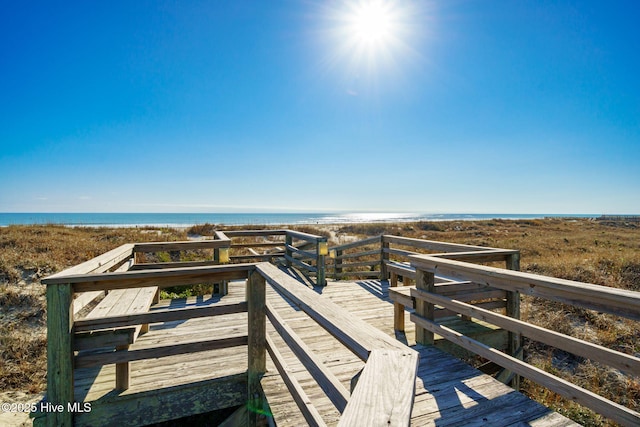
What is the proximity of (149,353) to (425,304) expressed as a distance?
303cm

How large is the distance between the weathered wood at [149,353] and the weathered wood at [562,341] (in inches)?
91.3

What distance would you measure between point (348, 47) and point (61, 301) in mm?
12463

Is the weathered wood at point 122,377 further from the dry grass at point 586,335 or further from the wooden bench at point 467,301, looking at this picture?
the dry grass at point 586,335

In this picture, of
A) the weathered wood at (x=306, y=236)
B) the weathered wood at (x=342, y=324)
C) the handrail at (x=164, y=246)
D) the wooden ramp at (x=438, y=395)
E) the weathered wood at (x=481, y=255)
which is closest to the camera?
the weathered wood at (x=342, y=324)

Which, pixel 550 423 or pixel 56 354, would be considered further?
pixel 56 354

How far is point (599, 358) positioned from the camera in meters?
1.95

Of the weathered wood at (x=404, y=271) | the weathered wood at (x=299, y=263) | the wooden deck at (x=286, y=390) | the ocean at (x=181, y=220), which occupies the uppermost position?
the weathered wood at (x=404, y=271)

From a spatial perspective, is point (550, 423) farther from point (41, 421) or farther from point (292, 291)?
point (41, 421)

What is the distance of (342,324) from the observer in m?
1.46

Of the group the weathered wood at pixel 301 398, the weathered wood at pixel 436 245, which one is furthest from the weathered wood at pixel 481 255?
the weathered wood at pixel 301 398

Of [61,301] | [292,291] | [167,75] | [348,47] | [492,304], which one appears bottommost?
[492,304]

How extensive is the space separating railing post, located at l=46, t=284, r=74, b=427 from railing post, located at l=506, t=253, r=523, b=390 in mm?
4722

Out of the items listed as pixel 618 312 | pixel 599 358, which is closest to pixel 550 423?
pixel 599 358

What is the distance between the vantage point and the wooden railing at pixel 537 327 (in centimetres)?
188
